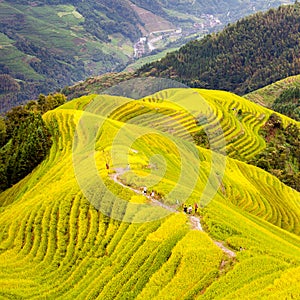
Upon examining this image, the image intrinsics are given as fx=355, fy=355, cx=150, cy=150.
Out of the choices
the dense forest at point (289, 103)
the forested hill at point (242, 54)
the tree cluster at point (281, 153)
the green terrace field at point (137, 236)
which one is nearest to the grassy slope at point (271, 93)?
the dense forest at point (289, 103)

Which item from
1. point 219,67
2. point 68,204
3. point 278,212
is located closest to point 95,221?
point 68,204

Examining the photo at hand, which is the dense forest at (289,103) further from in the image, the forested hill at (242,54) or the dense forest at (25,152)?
the dense forest at (25,152)

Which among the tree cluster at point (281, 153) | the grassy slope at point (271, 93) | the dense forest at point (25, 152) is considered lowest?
the grassy slope at point (271, 93)

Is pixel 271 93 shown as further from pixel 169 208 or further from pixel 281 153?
pixel 169 208

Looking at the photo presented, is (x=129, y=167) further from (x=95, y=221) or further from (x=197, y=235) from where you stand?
(x=197, y=235)

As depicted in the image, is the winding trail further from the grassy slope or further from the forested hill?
the forested hill

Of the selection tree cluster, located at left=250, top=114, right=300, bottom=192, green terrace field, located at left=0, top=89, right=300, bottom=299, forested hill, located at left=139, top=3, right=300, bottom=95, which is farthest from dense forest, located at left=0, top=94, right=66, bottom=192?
forested hill, located at left=139, top=3, right=300, bottom=95

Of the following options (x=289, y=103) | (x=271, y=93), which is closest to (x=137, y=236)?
(x=289, y=103)

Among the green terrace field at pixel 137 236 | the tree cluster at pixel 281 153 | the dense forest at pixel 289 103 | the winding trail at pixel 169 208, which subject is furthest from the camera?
the dense forest at pixel 289 103
